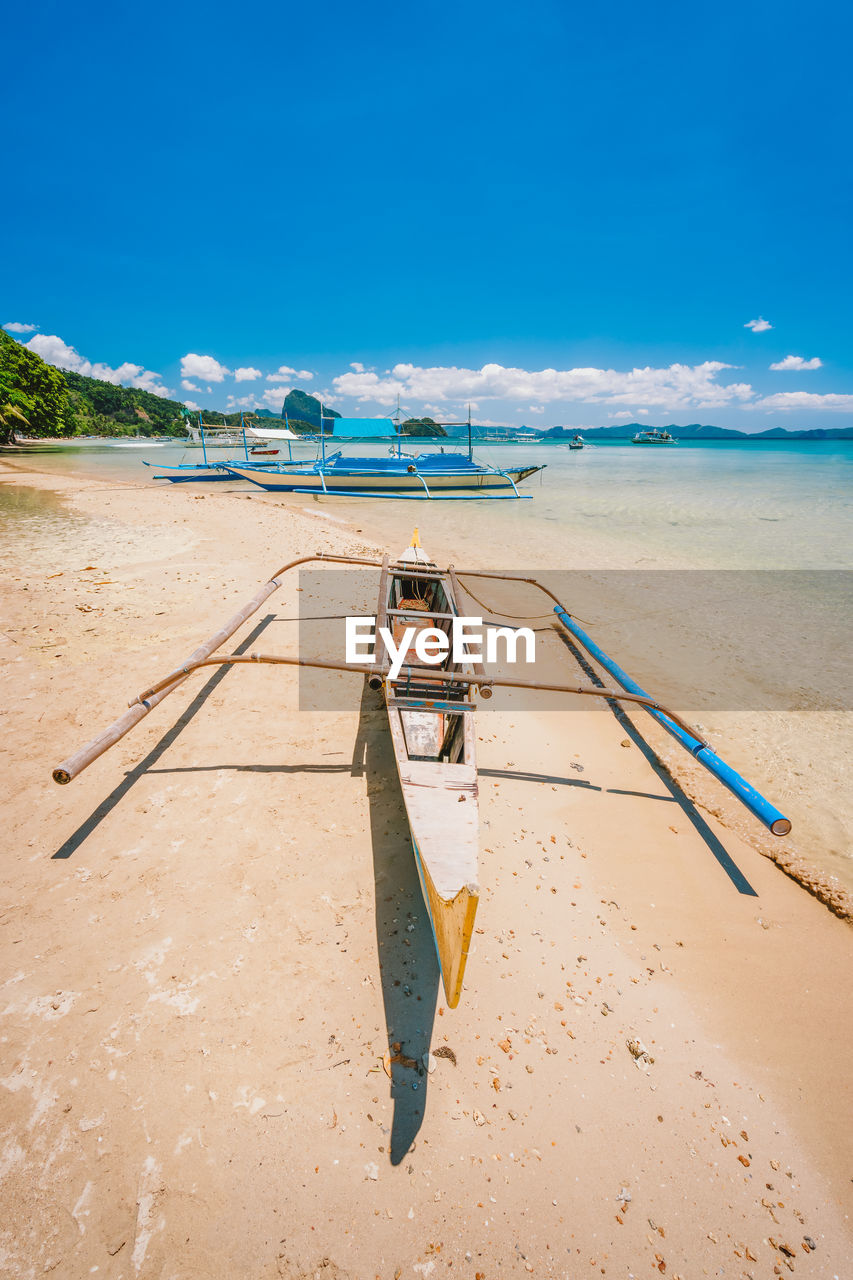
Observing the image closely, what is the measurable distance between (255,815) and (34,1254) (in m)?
2.56

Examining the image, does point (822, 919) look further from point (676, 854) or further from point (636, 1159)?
point (636, 1159)

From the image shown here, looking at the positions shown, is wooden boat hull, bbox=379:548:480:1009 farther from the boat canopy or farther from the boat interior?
the boat canopy

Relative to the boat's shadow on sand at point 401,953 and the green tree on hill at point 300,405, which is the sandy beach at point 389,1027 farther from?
the green tree on hill at point 300,405

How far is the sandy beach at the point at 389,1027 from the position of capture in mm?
2195

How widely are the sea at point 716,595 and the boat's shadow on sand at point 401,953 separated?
148 inches

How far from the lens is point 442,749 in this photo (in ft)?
16.7

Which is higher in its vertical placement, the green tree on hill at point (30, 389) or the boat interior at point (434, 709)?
the green tree on hill at point (30, 389)

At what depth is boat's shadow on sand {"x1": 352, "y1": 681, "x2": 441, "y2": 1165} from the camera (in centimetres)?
259

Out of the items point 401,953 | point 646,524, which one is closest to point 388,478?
point 646,524

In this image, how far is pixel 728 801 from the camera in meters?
5.05

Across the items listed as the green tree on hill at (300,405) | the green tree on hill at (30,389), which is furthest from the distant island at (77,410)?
the green tree on hill at (300,405)

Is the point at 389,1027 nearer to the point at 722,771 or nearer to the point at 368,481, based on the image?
the point at 722,771

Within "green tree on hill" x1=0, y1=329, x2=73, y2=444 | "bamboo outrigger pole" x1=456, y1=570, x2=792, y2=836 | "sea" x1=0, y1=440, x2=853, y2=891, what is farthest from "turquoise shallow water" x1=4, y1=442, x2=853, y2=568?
"green tree on hill" x1=0, y1=329, x2=73, y2=444

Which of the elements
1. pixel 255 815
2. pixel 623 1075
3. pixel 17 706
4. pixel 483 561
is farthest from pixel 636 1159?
pixel 483 561
